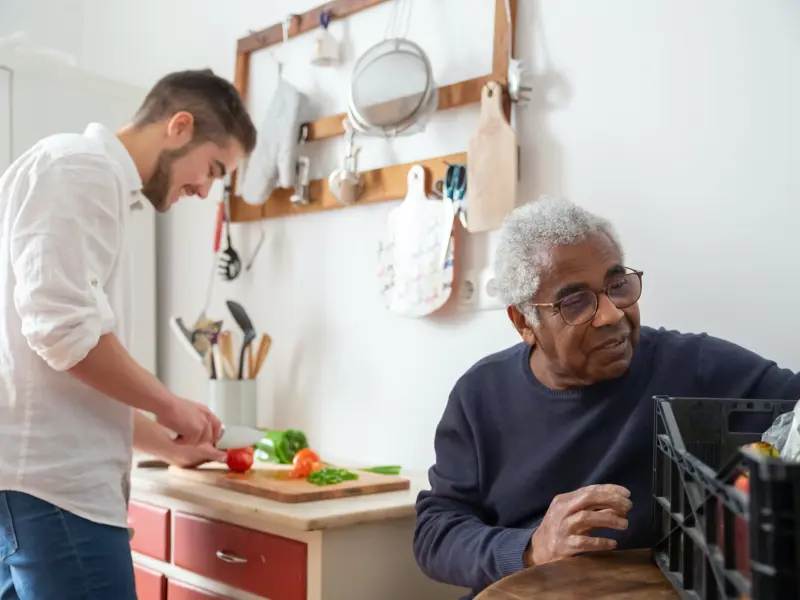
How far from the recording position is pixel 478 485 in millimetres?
1318

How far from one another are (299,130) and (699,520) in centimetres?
166

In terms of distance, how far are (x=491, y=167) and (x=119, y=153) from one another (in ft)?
2.39

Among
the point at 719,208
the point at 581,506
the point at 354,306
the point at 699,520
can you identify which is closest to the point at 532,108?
the point at 719,208

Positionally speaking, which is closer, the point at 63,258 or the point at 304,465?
the point at 63,258

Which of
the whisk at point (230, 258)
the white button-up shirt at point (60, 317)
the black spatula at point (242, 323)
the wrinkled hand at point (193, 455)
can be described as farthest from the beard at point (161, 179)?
the whisk at point (230, 258)

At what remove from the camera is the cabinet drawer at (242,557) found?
1395 mm

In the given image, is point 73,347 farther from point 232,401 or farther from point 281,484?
point 232,401

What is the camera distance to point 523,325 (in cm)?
134

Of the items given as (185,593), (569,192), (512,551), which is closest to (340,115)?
(569,192)

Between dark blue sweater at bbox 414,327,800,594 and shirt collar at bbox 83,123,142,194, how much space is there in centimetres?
70

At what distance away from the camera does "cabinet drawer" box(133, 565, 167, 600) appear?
168 cm

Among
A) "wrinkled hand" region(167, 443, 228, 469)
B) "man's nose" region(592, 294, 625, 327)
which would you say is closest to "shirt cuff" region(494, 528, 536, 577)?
"man's nose" region(592, 294, 625, 327)

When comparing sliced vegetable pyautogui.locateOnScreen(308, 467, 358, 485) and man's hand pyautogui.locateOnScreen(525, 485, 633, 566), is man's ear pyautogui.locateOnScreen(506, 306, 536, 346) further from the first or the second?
sliced vegetable pyautogui.locateOnScreen(308, 467, 358, 485)

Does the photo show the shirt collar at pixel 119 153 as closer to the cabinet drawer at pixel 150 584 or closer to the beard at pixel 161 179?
the beard at pixel 161 179
